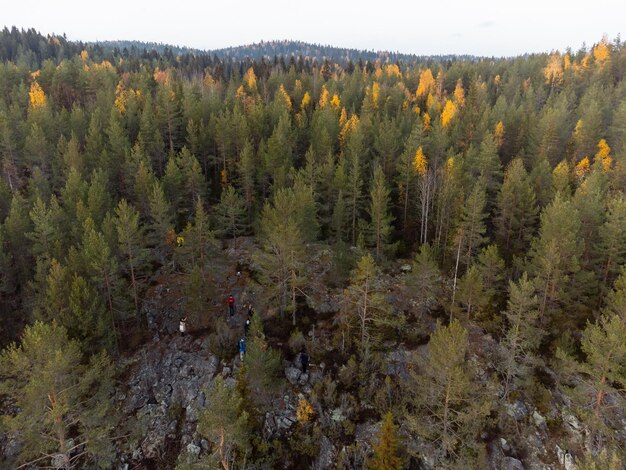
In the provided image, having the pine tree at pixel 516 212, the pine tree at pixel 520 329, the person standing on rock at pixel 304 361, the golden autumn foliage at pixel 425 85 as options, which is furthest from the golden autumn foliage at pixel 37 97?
the pine tree at pixel 520 329

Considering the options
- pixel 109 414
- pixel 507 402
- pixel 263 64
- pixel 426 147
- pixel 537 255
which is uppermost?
pixel 263 64

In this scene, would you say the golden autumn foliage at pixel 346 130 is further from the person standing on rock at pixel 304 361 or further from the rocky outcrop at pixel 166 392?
the rocky outcrop at pixel 166 392

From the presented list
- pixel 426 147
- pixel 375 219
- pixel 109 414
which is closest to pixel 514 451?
pixel 375 219

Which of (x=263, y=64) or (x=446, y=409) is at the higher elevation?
(x=263, y=64)

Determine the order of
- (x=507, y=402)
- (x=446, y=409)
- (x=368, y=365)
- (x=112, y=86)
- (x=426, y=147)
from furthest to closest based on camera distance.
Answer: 1. (x=112, y=86)
2. (x=426, y=147)
3. (x=368, y=365)
4. (x=507, y=402)
5. (x=446, y=409)

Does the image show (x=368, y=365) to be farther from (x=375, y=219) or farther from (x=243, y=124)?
(x=243, y=124)

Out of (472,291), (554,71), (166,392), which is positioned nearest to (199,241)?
(166,392)
